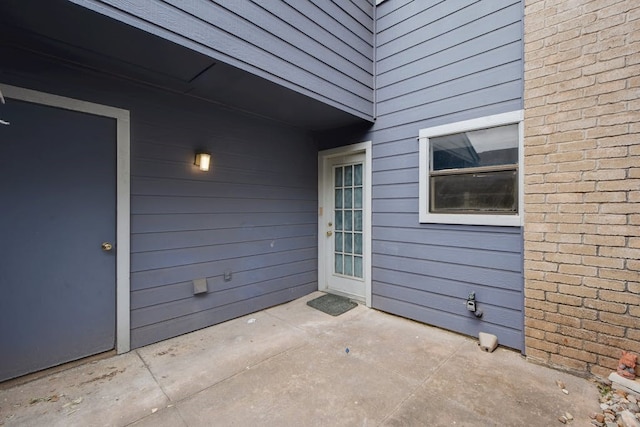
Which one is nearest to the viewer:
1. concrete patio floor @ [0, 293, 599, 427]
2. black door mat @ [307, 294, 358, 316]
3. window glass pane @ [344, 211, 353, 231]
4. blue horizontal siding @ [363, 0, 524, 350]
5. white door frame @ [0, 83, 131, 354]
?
concrete patio floor @ [0, 293, 599, 427]

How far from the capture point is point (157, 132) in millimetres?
2652

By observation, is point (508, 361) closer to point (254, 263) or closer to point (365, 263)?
point (365, 263)

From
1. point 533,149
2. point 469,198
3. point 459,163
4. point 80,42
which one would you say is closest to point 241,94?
point 80,42

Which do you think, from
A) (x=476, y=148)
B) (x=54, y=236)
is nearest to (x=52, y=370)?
(x=54, y=236)

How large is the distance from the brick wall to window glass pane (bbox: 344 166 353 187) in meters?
2.01

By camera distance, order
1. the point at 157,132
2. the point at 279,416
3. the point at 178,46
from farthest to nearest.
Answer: the point at 157,132
the point at 178,46
the point at 279,416

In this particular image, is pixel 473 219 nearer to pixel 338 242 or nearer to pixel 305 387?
pixel 338 242

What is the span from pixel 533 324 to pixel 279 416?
2158 mm

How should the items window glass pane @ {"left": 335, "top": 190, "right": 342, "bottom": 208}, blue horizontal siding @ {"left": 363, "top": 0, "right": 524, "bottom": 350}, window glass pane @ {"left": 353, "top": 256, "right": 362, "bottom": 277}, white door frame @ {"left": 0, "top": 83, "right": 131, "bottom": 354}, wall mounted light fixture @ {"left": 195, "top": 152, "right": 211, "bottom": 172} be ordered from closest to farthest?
white door frame @ {"left": 0, "top": 83, "right": 131, "bottom": 354}, blue horizontal siding @ {"left": 363, "top": 0, "right": 524, "bottom": 350}, wall mounted light fixture @ {"left": 195, "top": 152, "right": 211, "bottom": 172}, window glass pane @ {"left": 353, "top": 256, "right": 362, "bottom": 277}, window glass pane @ {"left": 335, "top": 190, "right": 342, "bottom": 208}

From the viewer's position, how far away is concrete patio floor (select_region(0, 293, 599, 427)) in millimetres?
1712

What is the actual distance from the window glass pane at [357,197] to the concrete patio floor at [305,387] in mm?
1663

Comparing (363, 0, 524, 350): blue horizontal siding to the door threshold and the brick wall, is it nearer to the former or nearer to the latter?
the brick wall

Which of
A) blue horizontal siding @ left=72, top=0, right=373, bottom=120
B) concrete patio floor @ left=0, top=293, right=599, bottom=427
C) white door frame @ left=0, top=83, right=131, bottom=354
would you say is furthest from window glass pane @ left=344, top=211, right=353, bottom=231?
white door frame @ left=0, top=83, right=131, bottom=354

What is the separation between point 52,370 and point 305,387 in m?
1.99
